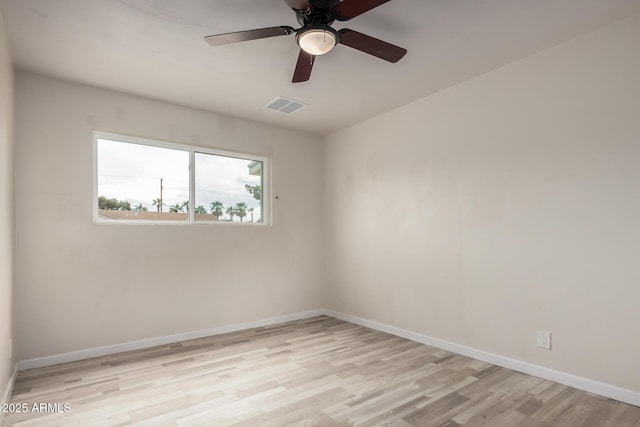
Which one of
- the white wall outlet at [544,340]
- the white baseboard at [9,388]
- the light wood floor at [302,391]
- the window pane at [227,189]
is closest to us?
the light wood floor at [302,391]

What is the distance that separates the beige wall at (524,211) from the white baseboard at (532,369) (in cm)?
4

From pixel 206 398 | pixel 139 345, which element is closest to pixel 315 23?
pixel 206 398

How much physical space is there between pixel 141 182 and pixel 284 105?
68.7 inches

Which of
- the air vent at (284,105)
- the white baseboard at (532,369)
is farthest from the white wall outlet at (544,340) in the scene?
the air vent at (284,105)

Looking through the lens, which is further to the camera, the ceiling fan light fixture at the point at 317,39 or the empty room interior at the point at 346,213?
the empty room interior at the point at 346,213

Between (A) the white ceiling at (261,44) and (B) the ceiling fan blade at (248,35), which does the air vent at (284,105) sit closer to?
(A) the white ceiling at (261,44)

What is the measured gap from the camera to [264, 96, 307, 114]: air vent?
3721mm

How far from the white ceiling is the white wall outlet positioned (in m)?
2.23

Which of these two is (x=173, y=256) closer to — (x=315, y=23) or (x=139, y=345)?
(x=139, y=345)

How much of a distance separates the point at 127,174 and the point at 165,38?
1.63 m

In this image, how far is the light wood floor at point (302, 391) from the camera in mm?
2129

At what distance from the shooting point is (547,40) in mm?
2605

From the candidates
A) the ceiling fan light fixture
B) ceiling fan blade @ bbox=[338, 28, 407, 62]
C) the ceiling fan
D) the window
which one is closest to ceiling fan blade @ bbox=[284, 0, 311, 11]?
the ceiling fan

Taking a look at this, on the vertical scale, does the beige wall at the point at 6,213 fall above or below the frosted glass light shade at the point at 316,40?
below
